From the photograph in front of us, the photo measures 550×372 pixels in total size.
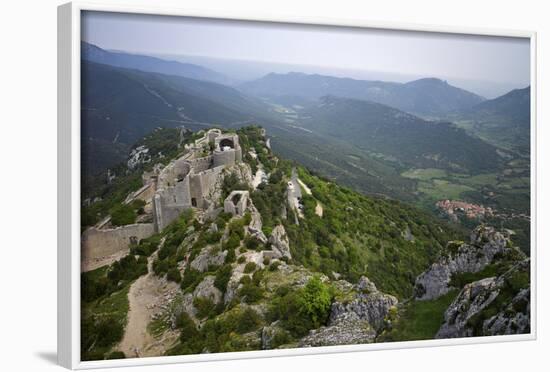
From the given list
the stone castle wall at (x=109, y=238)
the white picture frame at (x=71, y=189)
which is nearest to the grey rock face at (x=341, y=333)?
the white picture frame at (x=71, y=189)

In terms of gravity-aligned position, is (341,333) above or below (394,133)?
below

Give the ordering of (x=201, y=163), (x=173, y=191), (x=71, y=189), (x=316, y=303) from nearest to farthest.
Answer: (x=71, y=189)
(x=316, y=303)
(x=173, y=191)
(x=201, y=163)

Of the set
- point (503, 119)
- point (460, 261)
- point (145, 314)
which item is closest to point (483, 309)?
point (460, 261)

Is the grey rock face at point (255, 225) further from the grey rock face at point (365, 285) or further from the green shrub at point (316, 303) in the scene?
the grey rock face at point (365, 285)

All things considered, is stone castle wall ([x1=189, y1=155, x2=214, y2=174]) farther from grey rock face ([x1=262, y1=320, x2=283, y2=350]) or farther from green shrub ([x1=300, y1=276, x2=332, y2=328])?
grey rock face ([x1=262, y1=320, x2=283, y2=350])

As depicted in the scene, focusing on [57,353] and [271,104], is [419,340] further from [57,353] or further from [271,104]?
[57,353]

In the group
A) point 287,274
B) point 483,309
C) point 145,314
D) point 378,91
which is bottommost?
point 483,309

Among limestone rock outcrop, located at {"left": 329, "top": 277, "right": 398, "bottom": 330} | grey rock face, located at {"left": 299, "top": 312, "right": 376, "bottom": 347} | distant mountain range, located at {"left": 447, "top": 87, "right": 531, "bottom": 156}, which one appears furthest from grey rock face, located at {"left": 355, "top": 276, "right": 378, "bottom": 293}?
distant mountain range, located at {"left": 447, "top": 87, "right": 531, "bottom": 156}

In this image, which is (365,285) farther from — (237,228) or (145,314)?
(145,314)
